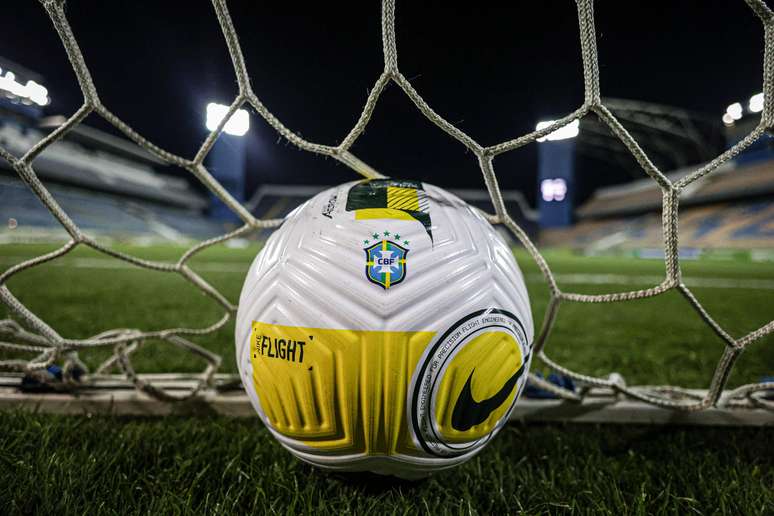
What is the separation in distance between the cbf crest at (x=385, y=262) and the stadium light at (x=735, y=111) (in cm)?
2802

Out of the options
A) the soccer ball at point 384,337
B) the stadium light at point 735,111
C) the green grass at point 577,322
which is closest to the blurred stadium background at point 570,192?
the stadium light at point 735,111

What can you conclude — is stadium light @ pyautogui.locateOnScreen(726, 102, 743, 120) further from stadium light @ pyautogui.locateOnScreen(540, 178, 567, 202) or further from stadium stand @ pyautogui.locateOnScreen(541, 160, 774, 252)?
stadium light @ pyautogui.locateOnScreen(540, 178, 567, 202)

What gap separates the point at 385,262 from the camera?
90 centimetres

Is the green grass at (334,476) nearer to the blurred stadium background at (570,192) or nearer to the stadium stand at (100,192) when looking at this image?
the blurred stadium background at (570,192)

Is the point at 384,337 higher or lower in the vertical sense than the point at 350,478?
higher

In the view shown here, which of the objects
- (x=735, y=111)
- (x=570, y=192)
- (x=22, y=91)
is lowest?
(x=22, y=91)

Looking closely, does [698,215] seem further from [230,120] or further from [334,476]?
[334,476]

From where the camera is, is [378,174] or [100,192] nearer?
[378,174]

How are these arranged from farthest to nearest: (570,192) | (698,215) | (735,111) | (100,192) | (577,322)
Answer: (570,192), (100,192), (698,215), (735,111), (577,322)

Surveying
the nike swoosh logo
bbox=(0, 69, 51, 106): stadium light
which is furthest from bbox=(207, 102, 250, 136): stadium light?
the nike swoosh logo

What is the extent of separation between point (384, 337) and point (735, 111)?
2895 centimetres

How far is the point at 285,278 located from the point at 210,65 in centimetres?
149

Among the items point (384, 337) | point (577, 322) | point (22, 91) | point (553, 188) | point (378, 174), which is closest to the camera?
point (384, 337)

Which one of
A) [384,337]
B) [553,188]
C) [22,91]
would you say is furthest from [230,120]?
[553,188]
